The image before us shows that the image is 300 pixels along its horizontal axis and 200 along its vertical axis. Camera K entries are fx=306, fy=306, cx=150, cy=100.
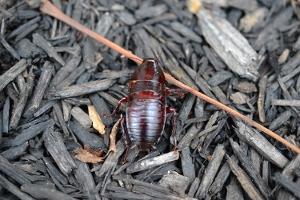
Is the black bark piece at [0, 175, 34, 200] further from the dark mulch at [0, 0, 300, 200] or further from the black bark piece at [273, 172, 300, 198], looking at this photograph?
the black bark piece at [273, 172, 300, 198]

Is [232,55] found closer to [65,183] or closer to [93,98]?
[93,98]

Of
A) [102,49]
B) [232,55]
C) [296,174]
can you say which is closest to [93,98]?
[102,49]

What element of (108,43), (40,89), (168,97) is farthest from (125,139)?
(108,43)

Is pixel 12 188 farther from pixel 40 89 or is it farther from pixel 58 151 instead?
pixel 40 89

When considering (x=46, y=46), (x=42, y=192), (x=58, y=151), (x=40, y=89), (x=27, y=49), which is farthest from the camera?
(x=46, y=46)

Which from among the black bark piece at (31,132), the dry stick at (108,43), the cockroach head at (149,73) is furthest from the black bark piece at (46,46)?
the cockroach head at (149,73)

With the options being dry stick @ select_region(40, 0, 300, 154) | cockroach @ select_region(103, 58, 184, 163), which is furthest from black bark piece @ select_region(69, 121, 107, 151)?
dry stick @ select_region(40, 0, 300, 154)
